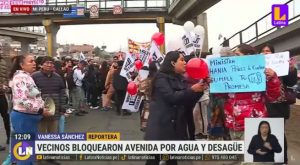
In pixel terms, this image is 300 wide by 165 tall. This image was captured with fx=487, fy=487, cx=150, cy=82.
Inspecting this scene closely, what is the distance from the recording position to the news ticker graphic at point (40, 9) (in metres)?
44.8

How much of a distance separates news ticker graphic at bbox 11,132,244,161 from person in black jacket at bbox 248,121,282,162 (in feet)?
0.48

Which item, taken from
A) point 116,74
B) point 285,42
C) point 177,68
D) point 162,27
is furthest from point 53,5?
point 177,68

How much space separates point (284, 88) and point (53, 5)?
42.2 meters

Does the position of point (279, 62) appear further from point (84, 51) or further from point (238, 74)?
point (84, 51)

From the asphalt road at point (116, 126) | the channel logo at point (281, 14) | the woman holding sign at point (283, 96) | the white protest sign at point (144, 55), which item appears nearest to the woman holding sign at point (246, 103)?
the woman holding sign at point (283, 96)

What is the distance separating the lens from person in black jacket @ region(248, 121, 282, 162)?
519cm

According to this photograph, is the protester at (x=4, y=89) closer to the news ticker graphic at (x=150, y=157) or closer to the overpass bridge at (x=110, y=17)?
the news ticker graphic at (x=150, y=157)

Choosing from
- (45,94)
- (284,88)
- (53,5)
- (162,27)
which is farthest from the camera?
(53,5)

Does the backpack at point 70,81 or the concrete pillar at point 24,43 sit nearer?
the backpack at point 70,81

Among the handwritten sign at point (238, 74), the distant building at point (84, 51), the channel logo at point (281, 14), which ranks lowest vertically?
the handwritten sign at point (238, 74)

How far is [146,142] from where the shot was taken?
521cm

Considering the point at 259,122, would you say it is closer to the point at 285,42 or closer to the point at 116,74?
the point at 116,74

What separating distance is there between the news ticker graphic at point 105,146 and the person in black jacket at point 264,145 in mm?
147

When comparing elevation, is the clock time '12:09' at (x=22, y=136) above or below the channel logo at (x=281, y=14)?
below
